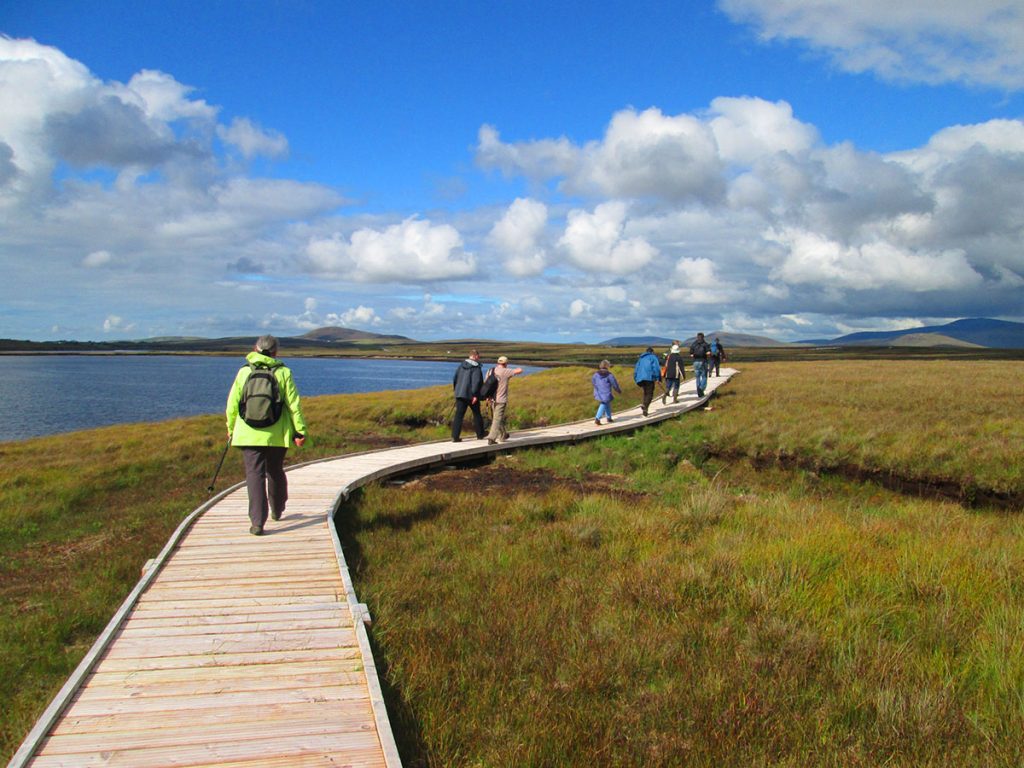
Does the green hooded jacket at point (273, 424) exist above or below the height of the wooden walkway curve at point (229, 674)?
above

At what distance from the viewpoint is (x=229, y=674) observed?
14.6 feet

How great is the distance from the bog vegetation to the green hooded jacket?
62.7 inches

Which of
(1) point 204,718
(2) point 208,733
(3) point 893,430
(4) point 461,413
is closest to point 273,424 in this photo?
(1) point 204,718

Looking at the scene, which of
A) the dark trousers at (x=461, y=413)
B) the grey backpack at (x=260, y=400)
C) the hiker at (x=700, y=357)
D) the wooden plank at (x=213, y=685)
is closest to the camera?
the wooden plank at (x=213, y=685)

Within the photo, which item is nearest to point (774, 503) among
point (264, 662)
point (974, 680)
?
point (974, 680)

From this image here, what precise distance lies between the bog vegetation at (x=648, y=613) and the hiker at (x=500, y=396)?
6.25ft

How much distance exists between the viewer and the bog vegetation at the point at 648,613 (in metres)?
3.98

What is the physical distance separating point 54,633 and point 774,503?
30.1 feet

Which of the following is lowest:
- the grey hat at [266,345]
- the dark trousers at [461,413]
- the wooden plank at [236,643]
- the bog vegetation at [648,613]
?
the bog vegetation at [648,613]

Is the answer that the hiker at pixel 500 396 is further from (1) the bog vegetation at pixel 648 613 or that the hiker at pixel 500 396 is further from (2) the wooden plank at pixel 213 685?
(2) the wooden plank at pixel 213 685

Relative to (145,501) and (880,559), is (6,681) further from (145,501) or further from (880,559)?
(145,501)

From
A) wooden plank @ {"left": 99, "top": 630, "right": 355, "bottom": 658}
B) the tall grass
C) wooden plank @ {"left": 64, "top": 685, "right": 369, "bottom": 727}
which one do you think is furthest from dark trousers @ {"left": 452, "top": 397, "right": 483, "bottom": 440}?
wooden plank @ {"left": 64, "top": 685, "right": 369, "bottom": 727}

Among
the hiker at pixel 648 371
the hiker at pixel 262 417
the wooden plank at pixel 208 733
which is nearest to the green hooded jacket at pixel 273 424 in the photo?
the hiker at pixel 262 417

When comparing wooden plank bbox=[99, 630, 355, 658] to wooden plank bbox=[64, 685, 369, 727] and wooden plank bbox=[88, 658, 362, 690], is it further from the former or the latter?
wooden plank bbox=[64, 685, 369, 727]
